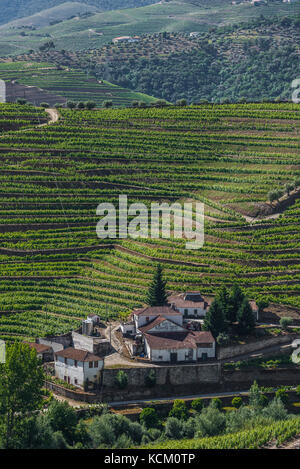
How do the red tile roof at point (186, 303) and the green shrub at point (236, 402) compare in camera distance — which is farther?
the red tile roof at point (186, 303)

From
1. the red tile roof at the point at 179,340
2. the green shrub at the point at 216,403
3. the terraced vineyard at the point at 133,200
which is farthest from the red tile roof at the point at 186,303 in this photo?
the green shrub at the point at 216,403

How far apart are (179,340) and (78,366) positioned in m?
7.72

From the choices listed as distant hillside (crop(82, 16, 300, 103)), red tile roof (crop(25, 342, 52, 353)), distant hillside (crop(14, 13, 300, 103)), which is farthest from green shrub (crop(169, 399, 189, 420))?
distant hillside (crop(82, 16, 300, 103))

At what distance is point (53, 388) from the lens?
60.3 meters

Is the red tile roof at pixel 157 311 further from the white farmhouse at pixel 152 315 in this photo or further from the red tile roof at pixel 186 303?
the red tile roof at pixel 186 303

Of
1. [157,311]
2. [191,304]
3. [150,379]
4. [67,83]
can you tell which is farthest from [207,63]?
[150,379]

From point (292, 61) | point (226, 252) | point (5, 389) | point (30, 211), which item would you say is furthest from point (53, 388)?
point (292, 61)

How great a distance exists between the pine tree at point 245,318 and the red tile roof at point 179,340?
3.59 meters

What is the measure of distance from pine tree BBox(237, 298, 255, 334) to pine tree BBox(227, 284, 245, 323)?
0.81 meters

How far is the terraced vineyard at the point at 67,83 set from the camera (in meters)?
137

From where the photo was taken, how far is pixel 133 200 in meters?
89.2

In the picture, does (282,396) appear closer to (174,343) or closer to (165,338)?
(174,343)

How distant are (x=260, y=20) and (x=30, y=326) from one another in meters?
131

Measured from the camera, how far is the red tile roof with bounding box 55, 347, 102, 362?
59600 mm
